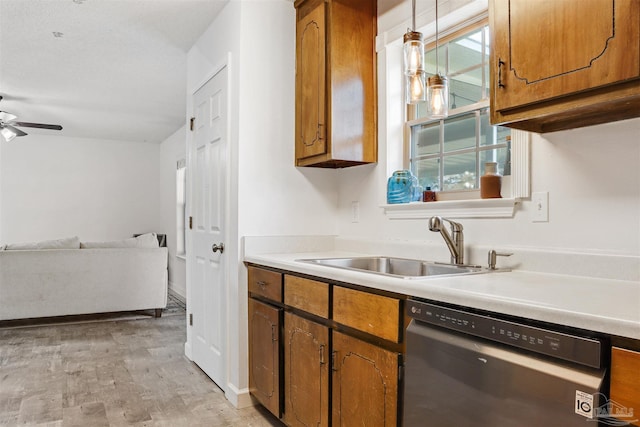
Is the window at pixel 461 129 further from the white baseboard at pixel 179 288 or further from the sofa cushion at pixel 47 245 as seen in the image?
the white baseboard at pixel 179 288

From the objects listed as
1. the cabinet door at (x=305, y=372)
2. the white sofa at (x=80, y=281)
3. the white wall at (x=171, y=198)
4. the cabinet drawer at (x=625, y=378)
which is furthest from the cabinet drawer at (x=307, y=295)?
the white wall at (x=171, y=198)

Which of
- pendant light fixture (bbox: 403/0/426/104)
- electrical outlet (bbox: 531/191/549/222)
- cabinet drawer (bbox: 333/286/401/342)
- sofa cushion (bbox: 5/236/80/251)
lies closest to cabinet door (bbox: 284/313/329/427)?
cabinet drawer (bbox: 333/286/401/342)

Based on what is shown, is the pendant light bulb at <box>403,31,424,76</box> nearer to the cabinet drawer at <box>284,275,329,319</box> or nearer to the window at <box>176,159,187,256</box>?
the cabinet drawer at <box>284,275,329,319</box>

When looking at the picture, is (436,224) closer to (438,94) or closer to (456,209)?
(456,209)

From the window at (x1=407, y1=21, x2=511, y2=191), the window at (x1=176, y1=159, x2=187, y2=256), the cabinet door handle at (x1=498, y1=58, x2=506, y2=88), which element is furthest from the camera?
the window at (x1=176, y1=159, x2=187, y2=256)

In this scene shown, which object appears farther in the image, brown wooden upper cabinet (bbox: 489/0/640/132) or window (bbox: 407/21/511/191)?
window (bbox: 407/21/511/191)

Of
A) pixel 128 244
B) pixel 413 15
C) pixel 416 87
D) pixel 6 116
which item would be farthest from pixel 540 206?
pixel 6 116

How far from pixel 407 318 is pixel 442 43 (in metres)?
1.63

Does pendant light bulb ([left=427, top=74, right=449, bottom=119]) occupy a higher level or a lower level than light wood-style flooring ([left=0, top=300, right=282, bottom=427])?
higher

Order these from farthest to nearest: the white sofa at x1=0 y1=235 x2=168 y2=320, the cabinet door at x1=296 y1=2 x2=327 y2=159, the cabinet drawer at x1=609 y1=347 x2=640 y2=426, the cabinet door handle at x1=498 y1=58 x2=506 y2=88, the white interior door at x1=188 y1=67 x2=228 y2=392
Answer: the white sofa at x1=0 y1=235 x2=168 y2=320 → the white interior door at x1=188 y1=67 x2=228 y2=392 → the cabinet door at x1=296 y1=2 x2=327 y2=159 → the cabinet door handle at x1=498 y1=58 x2=506 y2=88 → the cabinet drawer at x1=609 y1=347 x2=640 y2=426

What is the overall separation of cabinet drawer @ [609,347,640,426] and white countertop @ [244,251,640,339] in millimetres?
47

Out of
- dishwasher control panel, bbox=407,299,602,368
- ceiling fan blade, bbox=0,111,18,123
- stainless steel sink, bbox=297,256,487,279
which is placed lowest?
dishwasher control panel, bbox=407,299,602,368

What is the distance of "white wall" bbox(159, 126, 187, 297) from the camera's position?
6.86 metres

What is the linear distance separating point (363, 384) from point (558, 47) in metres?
1.32
